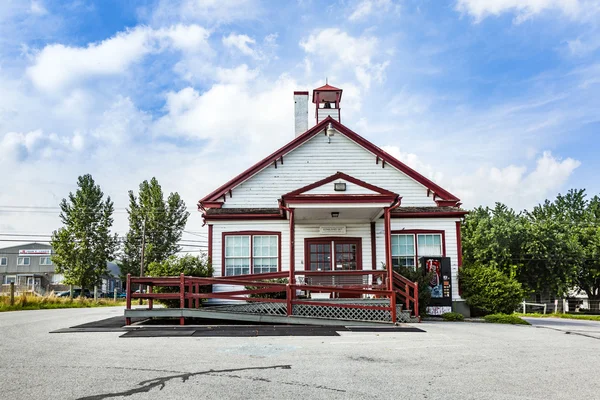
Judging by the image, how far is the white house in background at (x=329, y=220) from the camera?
1980 centimetres

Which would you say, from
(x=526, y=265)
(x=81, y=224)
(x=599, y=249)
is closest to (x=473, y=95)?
(x=526, y=265)

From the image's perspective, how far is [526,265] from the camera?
138ft

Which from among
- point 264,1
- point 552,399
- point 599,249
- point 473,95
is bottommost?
point 552,399

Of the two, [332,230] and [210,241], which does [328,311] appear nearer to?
[332,230]

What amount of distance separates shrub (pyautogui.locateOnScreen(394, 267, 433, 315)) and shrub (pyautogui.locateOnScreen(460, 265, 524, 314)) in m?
2.00

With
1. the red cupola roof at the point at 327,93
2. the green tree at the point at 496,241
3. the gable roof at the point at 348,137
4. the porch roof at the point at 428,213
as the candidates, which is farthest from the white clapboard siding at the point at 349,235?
the green tree at the point at 496,241

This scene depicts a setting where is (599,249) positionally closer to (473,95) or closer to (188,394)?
(473,95)

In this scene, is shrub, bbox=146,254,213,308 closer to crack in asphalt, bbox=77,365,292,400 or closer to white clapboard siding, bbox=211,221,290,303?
white clapboard siding, bbox=211,221,290,303

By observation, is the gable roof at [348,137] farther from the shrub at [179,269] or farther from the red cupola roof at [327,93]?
the shrub at [179,269]

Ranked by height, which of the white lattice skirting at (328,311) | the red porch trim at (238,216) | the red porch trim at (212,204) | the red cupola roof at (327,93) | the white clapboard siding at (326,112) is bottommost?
the white lattice skirting at (328,311)

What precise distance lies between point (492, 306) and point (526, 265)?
2503cm

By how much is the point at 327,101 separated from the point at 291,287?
9.94 m

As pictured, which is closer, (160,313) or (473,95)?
(160,313)

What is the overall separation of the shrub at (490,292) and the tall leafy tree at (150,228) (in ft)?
122
